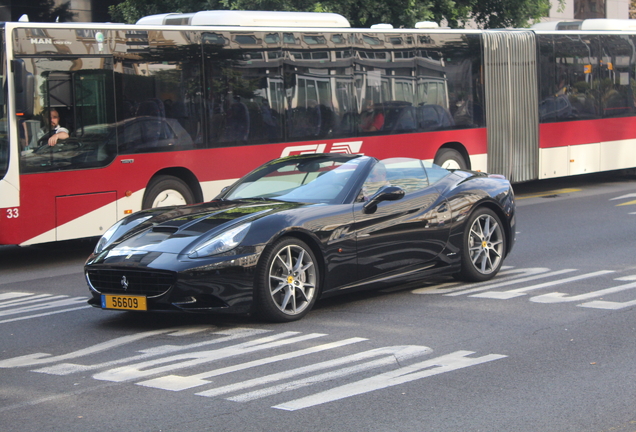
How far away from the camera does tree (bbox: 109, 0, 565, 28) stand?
21.2 m

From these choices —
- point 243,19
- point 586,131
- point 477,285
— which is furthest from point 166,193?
point 586,131

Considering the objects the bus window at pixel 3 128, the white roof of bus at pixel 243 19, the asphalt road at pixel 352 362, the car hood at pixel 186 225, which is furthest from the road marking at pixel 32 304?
the white roof of bus at pixel 243 19

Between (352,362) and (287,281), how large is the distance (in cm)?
145

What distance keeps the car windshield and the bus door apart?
3678 millimetres

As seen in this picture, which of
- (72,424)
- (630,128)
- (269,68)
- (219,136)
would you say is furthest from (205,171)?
(630,128)

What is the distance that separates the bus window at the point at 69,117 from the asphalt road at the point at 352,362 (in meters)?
2.33

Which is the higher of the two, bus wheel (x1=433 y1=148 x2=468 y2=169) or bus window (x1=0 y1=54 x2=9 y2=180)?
bus window (x1=0 y1=54 x2=9 y2=180)

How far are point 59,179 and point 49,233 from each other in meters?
0.70

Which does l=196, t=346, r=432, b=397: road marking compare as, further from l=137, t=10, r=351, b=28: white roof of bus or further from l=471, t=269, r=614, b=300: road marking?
l=137, t=10, r=351, b=28: white roof of bus

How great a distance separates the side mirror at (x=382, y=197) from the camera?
8258 mm

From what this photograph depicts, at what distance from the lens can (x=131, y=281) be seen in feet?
24.1

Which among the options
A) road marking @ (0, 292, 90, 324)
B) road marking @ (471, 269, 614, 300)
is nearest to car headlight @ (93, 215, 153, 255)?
road marking @ (0, 292, 90, 324)

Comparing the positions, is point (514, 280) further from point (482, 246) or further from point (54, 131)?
point (54, 131)

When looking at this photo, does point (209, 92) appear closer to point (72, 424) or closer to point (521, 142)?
point (521, 142)
